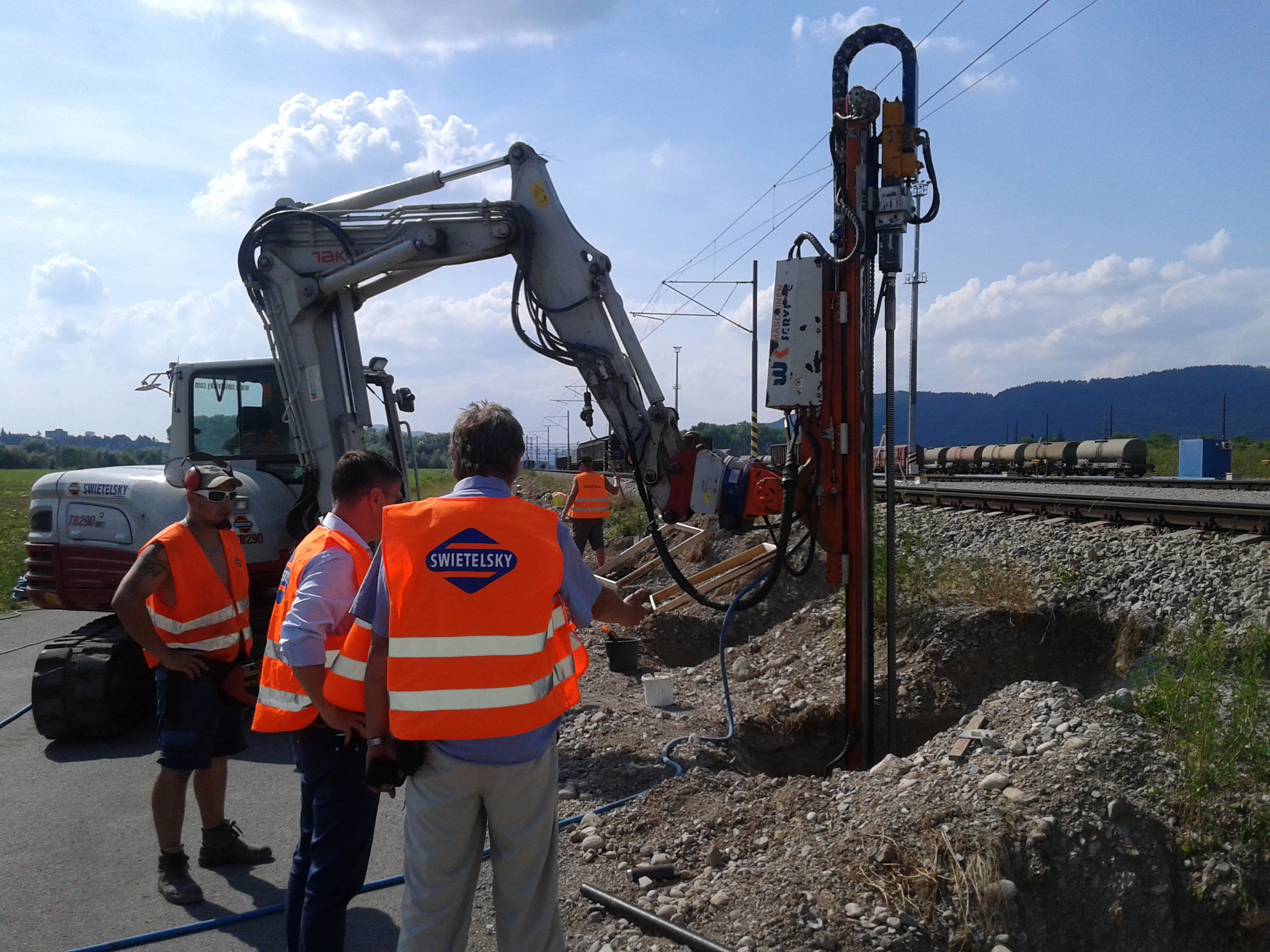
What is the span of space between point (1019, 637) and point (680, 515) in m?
3.24

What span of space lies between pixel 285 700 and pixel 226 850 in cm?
182

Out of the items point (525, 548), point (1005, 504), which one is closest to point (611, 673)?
point (525, 548)

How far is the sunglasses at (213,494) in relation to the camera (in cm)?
466

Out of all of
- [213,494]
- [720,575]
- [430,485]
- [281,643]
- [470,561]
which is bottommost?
[720,575]

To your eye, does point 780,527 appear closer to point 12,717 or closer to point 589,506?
point 12,717

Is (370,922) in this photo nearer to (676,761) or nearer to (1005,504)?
(676,761)

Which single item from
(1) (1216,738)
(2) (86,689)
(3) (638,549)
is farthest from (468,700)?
(3) (638,549)

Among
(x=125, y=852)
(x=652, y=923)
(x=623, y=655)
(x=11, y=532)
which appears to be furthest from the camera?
(x=11, y=532)

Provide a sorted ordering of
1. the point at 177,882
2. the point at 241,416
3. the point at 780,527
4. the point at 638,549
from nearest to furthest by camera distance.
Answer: the point at 177,882 < the point at 780,527 < the point at 241,416 < the point at 638,549

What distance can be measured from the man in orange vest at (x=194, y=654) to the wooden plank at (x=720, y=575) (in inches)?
220

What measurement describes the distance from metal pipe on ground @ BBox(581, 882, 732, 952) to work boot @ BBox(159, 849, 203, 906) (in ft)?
6.00

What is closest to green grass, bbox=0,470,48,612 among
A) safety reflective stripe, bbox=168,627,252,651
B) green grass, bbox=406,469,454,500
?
green grass, bbox=406,469,454,500

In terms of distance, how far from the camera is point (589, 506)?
14023 millimetres

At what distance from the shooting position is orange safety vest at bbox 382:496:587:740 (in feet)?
9.17
